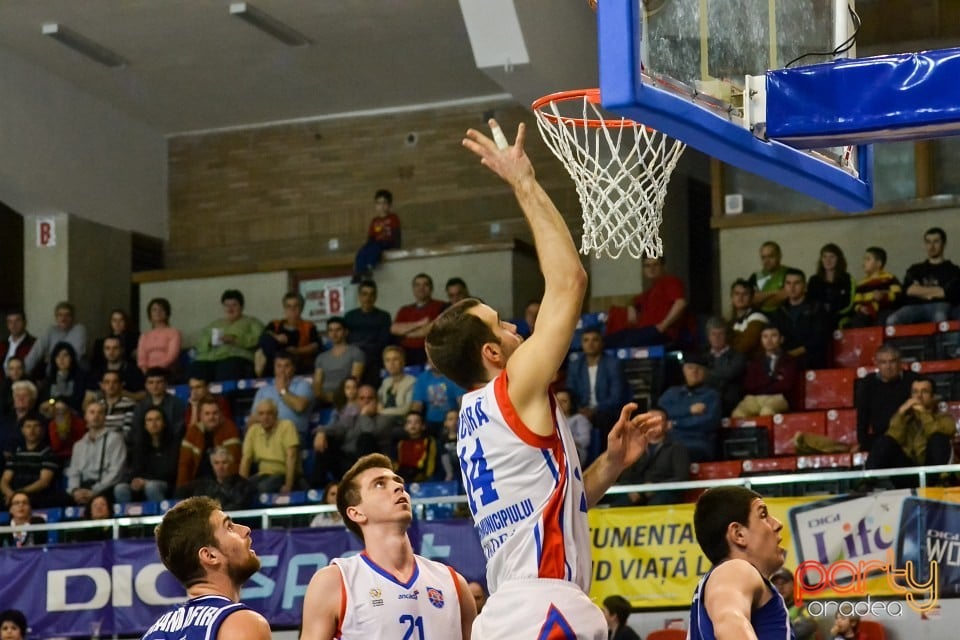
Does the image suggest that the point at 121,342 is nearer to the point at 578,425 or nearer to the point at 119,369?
the point at 119,369

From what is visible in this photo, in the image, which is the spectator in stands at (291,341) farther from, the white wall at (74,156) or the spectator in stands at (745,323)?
the spectator in stands at (745,323)

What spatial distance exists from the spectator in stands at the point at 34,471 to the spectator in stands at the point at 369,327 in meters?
3.40

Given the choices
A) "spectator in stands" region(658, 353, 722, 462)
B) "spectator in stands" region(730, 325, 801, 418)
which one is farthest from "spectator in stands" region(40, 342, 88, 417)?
"spectator in stands" region(730, 325, 801, 418)

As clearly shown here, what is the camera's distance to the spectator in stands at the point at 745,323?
1477 centimetres

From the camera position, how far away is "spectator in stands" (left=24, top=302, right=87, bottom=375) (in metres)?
17.9

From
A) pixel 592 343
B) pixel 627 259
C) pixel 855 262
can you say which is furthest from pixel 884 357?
pixel 627 259

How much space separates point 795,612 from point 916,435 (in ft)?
7.22

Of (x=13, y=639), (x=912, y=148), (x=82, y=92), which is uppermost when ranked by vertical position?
(x=82, y=92)

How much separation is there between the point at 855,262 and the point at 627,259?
9.12ft

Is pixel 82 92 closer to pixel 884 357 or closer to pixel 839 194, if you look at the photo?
pixel 884 357

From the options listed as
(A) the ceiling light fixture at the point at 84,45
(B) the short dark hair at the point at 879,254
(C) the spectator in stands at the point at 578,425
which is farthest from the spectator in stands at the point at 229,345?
(B) the short dark hair at the point at 879,254

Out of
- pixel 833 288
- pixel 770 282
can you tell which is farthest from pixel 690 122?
pixel 770 282

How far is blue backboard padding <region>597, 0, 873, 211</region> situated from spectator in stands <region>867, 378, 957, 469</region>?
571 cm

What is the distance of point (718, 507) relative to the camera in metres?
5.48
